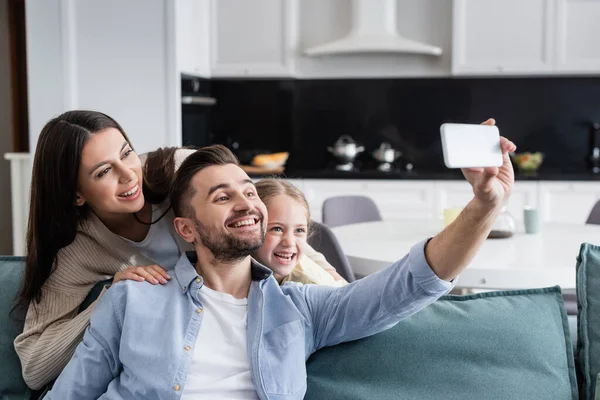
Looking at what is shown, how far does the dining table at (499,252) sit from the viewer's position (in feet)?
9.08

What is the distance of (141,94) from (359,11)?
1.65 meters

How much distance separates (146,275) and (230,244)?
0.21 metres

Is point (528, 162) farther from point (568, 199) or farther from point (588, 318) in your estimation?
point (588, 318)

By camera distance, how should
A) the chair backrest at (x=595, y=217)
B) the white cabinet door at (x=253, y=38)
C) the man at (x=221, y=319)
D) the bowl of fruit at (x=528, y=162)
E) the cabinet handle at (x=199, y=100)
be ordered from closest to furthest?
1. the man at (x=221, y=319)
2. the chair backrest at (x=595, y=217)
3. the cabinet handle at (x=199, y=100)
4. the bowl of fruit at (x=528, y=162)
5. the white cabinet door at (x=253, y=38)

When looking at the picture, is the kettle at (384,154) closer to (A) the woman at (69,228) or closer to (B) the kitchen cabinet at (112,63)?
(B) the kitchen cabinet at (112,63)

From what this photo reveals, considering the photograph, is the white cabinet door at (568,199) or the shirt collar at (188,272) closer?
the shirt collar at (188,272)

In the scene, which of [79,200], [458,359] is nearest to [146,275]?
[79,200]

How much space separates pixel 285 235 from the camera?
212cm

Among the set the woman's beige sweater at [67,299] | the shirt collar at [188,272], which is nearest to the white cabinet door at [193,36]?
the woman's beige sweater at [67,299]

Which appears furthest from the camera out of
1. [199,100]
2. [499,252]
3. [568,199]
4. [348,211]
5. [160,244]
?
[199,100]

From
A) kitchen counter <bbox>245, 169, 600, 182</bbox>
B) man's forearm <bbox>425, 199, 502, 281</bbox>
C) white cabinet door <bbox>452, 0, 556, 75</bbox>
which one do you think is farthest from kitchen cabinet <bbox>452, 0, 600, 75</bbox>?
man's forearm <bbox>425, 199, 502, 281</bbox>

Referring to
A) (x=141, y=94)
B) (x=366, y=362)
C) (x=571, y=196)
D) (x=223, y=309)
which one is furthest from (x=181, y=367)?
(x=571, y=196)

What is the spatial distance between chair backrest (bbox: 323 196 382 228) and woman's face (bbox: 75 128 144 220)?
227 cm

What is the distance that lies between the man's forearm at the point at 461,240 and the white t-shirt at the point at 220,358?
1.48ft
